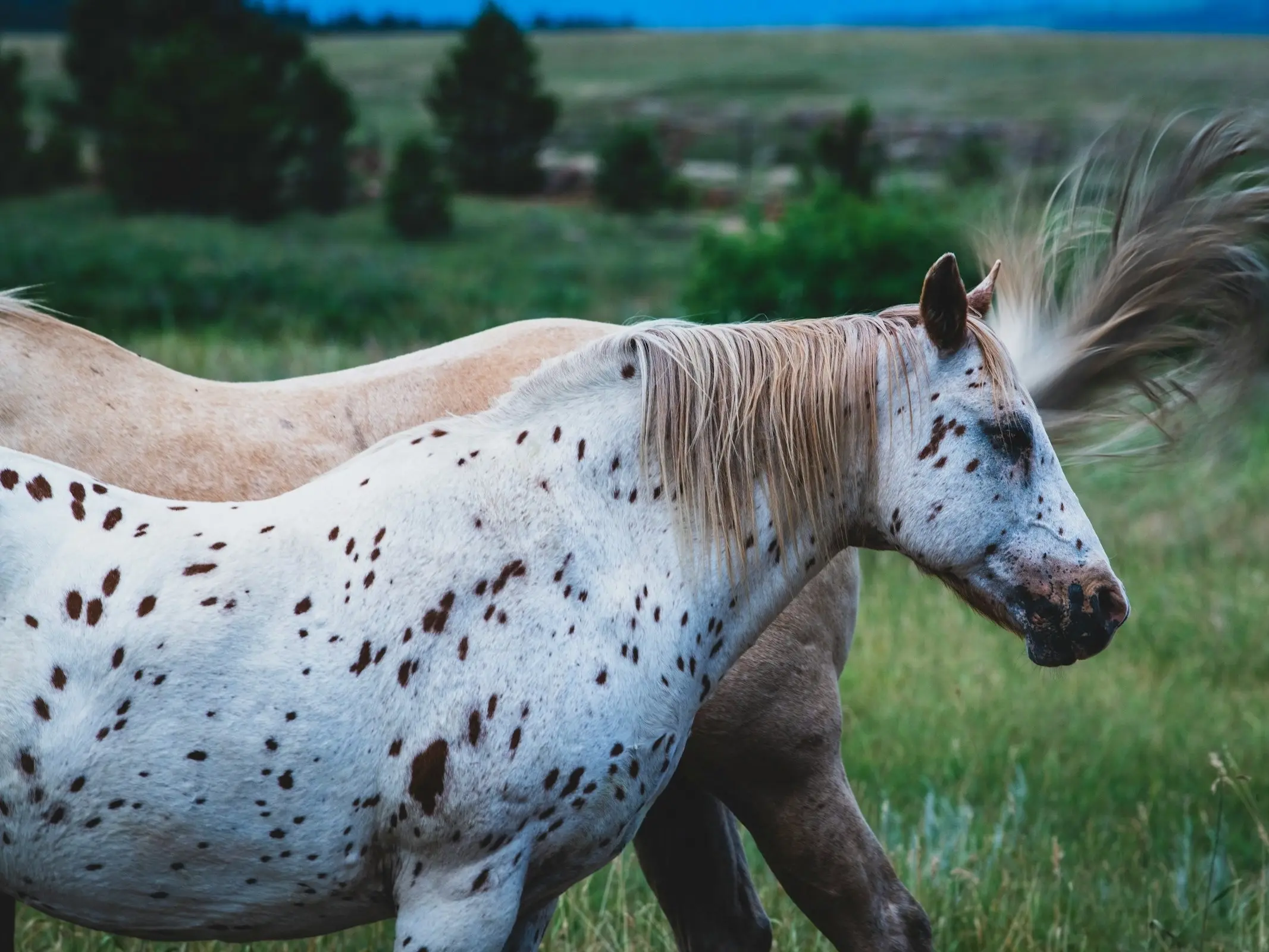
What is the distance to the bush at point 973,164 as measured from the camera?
2553 centimetres

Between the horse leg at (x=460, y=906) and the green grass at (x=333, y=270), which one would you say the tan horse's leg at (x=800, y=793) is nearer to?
the horse leg at (x=460, y=906)

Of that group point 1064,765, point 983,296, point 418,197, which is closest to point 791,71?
point 418,197

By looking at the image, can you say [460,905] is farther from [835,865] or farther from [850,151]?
[850,151]

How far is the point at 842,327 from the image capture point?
2.49 metres

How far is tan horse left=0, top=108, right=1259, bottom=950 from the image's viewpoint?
304cm

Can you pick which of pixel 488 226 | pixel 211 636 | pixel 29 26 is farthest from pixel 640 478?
pixel 29 26

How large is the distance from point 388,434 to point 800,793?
130 cm

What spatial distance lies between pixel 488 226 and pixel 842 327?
23.7 m

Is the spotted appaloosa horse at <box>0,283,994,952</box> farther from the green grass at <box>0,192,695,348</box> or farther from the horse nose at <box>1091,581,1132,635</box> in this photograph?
the green grass at <box>0,192,695,348</box>

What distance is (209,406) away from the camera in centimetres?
320

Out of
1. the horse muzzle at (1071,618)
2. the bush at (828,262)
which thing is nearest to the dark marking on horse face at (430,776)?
the horse muzzle at (1071,618)

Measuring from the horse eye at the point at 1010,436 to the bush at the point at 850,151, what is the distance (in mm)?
20860

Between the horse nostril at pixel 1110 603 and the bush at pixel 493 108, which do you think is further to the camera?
the bush at pixel 493 108

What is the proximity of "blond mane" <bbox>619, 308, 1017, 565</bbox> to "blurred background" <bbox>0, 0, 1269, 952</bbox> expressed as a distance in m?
0.67
